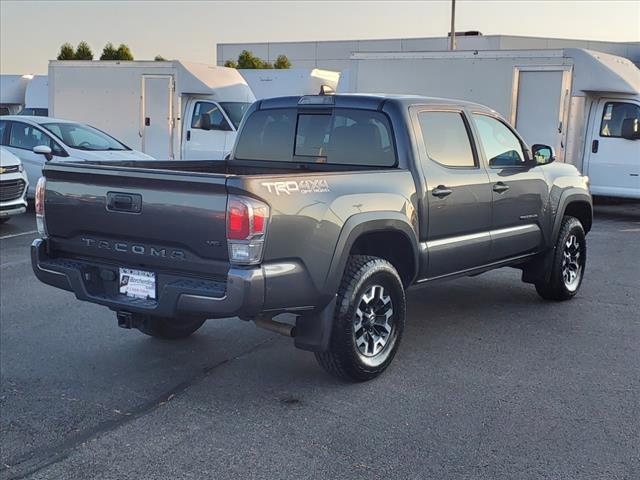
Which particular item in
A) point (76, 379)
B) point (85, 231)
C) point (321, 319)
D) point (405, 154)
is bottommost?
point (76, 379)

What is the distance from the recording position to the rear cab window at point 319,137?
213 inches

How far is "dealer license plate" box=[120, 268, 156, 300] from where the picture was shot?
4.43m

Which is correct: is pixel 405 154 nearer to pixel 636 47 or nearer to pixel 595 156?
pixel 595 156

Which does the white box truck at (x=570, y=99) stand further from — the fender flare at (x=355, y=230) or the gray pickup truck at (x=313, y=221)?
the fender flare at (x=355, y=230)

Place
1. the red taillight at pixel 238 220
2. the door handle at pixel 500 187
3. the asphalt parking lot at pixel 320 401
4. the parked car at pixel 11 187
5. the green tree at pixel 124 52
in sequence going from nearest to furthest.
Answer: the asphalt parking lot at pixel 320 401
the red taillight at pixel 238 220
the door handle at pixel 500 187
the parked car at pixel 11 187
the green tree at pixel 124 52

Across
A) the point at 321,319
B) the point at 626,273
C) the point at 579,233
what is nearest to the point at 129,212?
the point at 321,319

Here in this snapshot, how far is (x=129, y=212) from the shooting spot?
4.42 m

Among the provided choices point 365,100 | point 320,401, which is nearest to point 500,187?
point 365,100

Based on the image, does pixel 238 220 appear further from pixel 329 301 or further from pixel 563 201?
pixel 563 201

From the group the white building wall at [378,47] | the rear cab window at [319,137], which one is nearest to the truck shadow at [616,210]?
the rear cab window at [319,137]

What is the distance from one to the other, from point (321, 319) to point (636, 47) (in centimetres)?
4293

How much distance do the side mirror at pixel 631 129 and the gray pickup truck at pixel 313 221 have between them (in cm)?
787

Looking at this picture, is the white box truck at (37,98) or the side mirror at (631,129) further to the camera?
the white box truck at (37,98)

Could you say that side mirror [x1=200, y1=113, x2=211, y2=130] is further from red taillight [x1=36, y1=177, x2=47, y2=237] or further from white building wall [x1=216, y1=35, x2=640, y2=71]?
white building wall [x1=216, y1=35, x2=640, y2=71]
